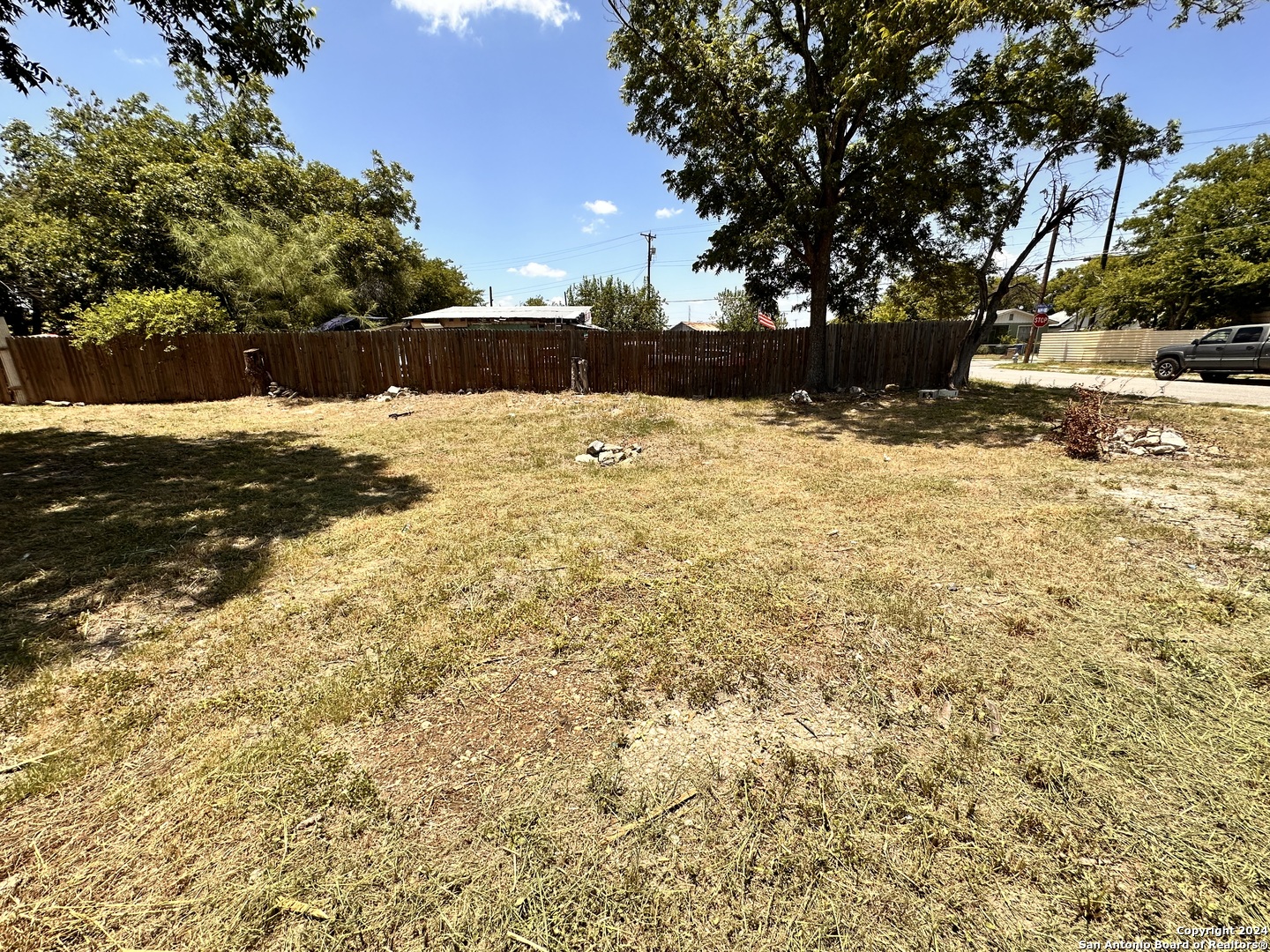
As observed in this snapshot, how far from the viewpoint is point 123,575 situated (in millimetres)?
3154

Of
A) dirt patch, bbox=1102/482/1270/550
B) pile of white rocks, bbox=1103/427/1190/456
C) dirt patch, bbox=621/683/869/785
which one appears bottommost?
dirt patch, bbox=621/683/869/785

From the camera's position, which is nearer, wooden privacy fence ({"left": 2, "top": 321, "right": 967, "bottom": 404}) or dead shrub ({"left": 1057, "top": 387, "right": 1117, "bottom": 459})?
dead shrub ({"left": 1057, "top": 387, "right": 1117, "bottom": 459})

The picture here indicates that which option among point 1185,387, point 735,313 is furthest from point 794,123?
point 735,313

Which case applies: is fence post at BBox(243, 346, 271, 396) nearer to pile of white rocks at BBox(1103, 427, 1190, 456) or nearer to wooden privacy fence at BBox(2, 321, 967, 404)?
wooden privacy fence at BBox(2, 321, 967, 404)

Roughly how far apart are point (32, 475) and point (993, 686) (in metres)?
8.79

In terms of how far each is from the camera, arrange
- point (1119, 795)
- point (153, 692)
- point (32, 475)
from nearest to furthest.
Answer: point (1119, 795), point (153, 692), point (32, 475)

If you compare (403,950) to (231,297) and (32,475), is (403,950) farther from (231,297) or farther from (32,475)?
(231,297)

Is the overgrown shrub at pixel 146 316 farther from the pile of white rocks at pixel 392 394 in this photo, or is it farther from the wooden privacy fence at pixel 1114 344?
the wooden privacy fence at pixel 1114 344

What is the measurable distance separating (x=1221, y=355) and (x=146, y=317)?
1033 inches

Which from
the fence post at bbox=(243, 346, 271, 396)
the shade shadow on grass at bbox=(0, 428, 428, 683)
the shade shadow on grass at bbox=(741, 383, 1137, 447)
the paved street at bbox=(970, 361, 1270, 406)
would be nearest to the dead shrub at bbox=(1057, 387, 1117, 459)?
the shade shadow on grass at bbox=(741, 383, 1137, 447)

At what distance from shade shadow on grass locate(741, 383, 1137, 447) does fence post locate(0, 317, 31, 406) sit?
15647 mm

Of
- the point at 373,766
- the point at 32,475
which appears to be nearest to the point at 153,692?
the point at 373,766

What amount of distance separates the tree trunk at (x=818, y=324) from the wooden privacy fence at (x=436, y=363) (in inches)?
8.6

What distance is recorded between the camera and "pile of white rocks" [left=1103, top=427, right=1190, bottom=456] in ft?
18.9
